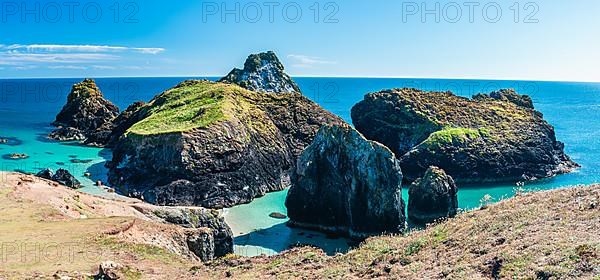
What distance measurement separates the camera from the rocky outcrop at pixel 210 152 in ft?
201

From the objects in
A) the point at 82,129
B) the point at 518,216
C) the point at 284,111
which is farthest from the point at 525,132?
the point at 82,129

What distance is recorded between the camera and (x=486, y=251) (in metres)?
20.0

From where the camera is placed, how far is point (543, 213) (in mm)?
22531

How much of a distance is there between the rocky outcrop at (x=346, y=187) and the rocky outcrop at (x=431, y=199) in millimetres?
4743

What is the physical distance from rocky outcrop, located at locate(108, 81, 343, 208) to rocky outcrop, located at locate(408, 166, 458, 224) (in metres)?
20.5

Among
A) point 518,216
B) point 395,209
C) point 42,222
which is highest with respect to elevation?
point 518,216

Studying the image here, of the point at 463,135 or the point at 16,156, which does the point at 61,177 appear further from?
the point at 463,135

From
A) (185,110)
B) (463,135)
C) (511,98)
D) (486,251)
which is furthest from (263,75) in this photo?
(486,251)

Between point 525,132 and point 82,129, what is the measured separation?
93.0 metres

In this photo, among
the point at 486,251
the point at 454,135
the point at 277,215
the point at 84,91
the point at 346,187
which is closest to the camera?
the point at 486,251

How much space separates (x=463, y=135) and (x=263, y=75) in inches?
2209

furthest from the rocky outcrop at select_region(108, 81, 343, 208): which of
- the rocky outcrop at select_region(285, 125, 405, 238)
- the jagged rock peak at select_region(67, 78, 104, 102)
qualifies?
the jagged rock peak at select_region(67, 78, 104, 102)

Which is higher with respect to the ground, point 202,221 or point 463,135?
point 463,135

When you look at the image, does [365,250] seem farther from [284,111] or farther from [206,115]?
[284,111]
